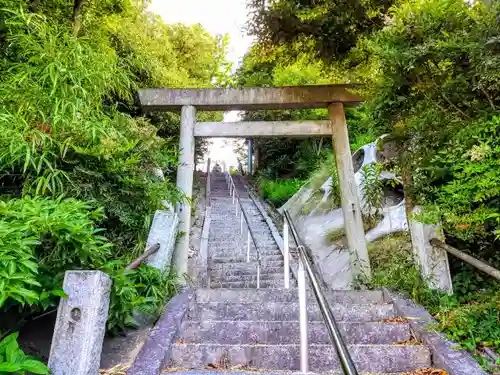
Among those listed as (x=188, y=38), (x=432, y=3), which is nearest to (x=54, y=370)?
(x=432, y=3)

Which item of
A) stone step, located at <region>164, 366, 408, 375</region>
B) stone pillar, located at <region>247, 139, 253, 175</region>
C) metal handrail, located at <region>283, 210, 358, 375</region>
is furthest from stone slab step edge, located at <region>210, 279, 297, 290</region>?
stone pillar, located at <region>247, 139, 253, 175</region>

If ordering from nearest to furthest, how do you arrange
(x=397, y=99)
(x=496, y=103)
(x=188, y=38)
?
(x=496, y=103)
(x=397, y=99)
(x=188, y=38)

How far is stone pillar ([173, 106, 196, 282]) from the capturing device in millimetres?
5090

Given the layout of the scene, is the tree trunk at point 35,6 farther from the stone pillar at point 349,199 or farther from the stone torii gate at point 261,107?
the stone pillar at point 349,199

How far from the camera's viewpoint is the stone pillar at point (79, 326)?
1894mm

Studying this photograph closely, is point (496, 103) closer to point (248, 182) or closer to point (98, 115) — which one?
point (98, 115)

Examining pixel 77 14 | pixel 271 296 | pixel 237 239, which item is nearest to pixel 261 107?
pixel 77 14

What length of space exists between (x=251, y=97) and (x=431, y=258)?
3.36 meters

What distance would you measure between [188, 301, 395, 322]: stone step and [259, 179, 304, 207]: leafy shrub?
775 centimetres

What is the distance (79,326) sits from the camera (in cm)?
194

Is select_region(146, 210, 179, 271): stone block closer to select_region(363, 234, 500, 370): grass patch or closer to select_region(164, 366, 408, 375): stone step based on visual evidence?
select_region(164, 366, 408, 375): stone step

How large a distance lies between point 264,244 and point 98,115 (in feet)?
16.2

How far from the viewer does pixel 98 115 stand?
3.57 m

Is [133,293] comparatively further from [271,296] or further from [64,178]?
[271,296]
